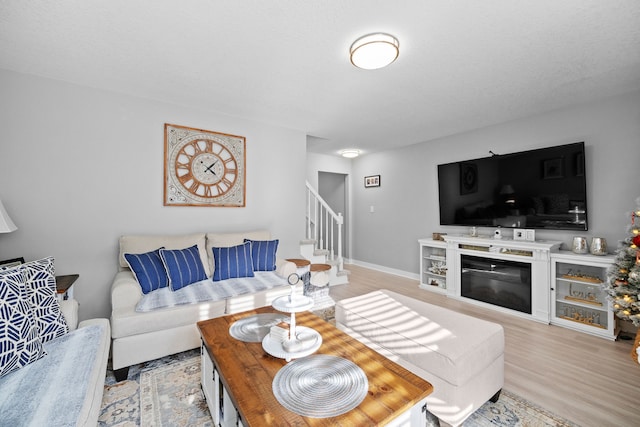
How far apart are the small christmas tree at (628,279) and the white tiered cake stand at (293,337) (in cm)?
233

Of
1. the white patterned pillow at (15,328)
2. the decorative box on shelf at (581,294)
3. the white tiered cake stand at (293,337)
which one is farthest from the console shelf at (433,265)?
the white patterned pillow at (15,328)

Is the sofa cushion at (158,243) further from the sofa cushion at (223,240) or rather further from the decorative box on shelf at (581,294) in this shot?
the decorative box on shelf at (581,294)

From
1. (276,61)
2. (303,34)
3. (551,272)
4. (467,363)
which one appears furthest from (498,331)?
(276,61)

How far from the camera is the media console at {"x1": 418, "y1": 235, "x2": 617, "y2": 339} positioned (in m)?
2.73

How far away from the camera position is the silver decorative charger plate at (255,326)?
5.05 feet

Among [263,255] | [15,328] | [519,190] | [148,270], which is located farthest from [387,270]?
[15,328]

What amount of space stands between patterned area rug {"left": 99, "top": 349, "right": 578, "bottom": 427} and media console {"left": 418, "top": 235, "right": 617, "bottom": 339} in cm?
168

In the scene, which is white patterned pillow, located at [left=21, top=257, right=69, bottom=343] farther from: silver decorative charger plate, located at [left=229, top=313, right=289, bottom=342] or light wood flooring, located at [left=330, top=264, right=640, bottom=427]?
light wood flooring, located at [left=330, top=264, right=640, bottom=427]

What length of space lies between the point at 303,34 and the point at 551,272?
3.46 meters

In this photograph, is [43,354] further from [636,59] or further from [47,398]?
[636,59]

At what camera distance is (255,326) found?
166cm

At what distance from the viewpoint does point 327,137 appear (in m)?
4.33

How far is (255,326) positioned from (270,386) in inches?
23.1

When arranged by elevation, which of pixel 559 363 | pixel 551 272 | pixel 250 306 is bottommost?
pixel 559 363
